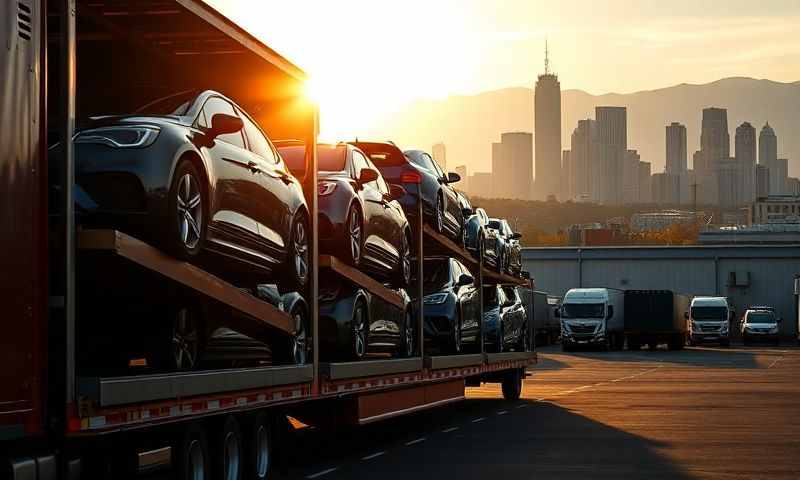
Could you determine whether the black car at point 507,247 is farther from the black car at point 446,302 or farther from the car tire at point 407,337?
the car tire at point 407,337

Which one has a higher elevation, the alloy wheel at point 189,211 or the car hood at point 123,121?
the car hood at point 123,121

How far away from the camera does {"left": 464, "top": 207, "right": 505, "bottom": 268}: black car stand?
23.8 m

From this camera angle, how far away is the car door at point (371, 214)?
16.2 meters

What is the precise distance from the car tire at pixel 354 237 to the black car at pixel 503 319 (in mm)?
9476

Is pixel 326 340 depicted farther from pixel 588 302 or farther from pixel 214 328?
pixel 588 302

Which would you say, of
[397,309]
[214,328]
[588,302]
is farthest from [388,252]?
[588,302]

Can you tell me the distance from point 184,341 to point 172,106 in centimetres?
175

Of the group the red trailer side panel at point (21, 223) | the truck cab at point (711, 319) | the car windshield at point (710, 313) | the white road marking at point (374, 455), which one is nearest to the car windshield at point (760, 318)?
the truck cab at point (711, 319)

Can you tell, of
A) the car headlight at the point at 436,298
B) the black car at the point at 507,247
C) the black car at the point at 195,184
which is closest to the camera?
the black car at the point at 195,184

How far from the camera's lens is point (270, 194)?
41.7ft

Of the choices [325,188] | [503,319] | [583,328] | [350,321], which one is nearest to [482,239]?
[503,319]

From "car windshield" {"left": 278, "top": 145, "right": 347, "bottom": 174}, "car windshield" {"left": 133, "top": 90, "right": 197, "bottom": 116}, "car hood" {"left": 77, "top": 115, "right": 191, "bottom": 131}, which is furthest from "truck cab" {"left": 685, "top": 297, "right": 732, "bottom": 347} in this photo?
"car hood" {"left": 77, "top": 115, "right": 191, "bottom": 131}

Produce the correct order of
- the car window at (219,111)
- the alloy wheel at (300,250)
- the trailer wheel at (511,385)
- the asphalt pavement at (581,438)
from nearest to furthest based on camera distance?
the car window at (219,111) < the alloy wheel at (300,250) < the asphalt pavement at (581,438) < the trailer wheel at (511,385)

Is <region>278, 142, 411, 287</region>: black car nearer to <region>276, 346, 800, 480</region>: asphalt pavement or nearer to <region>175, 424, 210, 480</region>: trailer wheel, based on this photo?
<region>276, 346, 800, 480</region>: asphalt pavement
